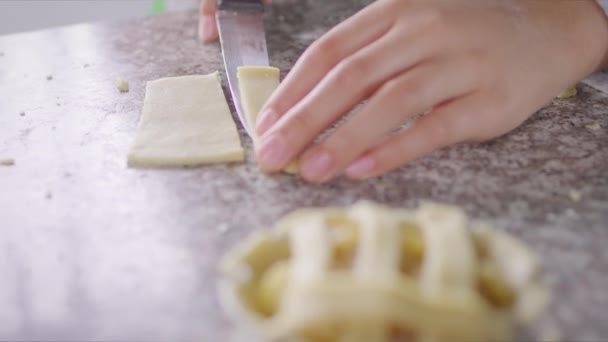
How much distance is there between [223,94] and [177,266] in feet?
1.43

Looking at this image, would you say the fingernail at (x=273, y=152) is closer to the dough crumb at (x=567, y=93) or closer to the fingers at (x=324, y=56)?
the fingers at (x=324, y=56)

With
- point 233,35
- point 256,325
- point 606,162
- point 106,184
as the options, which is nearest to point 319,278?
point 256,325

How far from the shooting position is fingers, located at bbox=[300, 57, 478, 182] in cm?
89

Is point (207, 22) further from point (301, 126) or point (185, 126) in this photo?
point (301, 126)

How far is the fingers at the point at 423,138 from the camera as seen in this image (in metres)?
0.91

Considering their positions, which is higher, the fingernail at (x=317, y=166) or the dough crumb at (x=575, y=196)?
the fingernail at (x=317, y=166)

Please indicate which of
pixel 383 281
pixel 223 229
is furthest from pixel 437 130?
pixel 383 281

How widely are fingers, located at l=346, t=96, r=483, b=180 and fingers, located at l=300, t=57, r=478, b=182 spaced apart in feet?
0.05

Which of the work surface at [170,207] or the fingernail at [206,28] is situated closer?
the work surface at [170,207]

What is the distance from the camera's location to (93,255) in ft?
2.61

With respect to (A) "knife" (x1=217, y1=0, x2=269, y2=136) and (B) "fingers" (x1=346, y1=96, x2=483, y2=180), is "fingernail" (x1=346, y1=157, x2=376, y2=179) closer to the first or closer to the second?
(B) "fingers" (x1=346, y1=96, x2=483, y2=180)

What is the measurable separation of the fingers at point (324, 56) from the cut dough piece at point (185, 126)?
69 millimetres

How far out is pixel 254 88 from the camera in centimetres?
109

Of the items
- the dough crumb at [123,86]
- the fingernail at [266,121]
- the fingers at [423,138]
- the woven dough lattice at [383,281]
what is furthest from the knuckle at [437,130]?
the dough crumb at [123,86]
